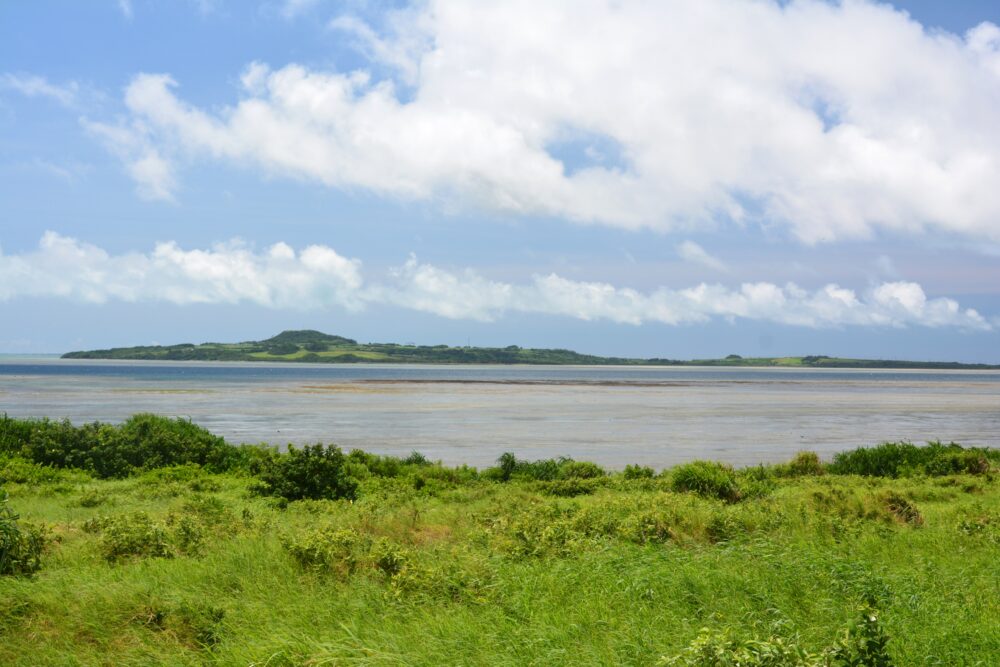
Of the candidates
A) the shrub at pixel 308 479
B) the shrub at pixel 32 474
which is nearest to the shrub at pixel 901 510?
the shrub at pixel 308 479

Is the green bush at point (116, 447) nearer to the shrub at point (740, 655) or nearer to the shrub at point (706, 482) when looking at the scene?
the shrub at point (706, 482)

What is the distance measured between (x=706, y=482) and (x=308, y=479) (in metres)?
11.0

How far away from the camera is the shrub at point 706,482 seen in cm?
2331

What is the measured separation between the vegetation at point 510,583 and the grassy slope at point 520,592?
4cm

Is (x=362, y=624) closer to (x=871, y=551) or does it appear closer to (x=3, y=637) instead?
(x=3, y=637)

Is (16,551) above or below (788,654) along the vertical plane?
below

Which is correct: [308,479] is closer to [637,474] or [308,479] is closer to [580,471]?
[580,471]

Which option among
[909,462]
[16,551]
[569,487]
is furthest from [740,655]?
[909,462]

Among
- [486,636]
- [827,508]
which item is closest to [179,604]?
[486,636]

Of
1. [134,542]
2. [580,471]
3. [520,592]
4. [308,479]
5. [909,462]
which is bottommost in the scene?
[580,471]

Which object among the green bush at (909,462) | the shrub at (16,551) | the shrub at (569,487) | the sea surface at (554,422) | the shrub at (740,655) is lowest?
the sea surface at (554,422)

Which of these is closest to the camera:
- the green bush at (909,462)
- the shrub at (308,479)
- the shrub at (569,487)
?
the shrub at (308,479)

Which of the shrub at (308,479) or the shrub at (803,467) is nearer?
the shrub at (308,479)

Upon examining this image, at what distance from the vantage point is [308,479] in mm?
23578
